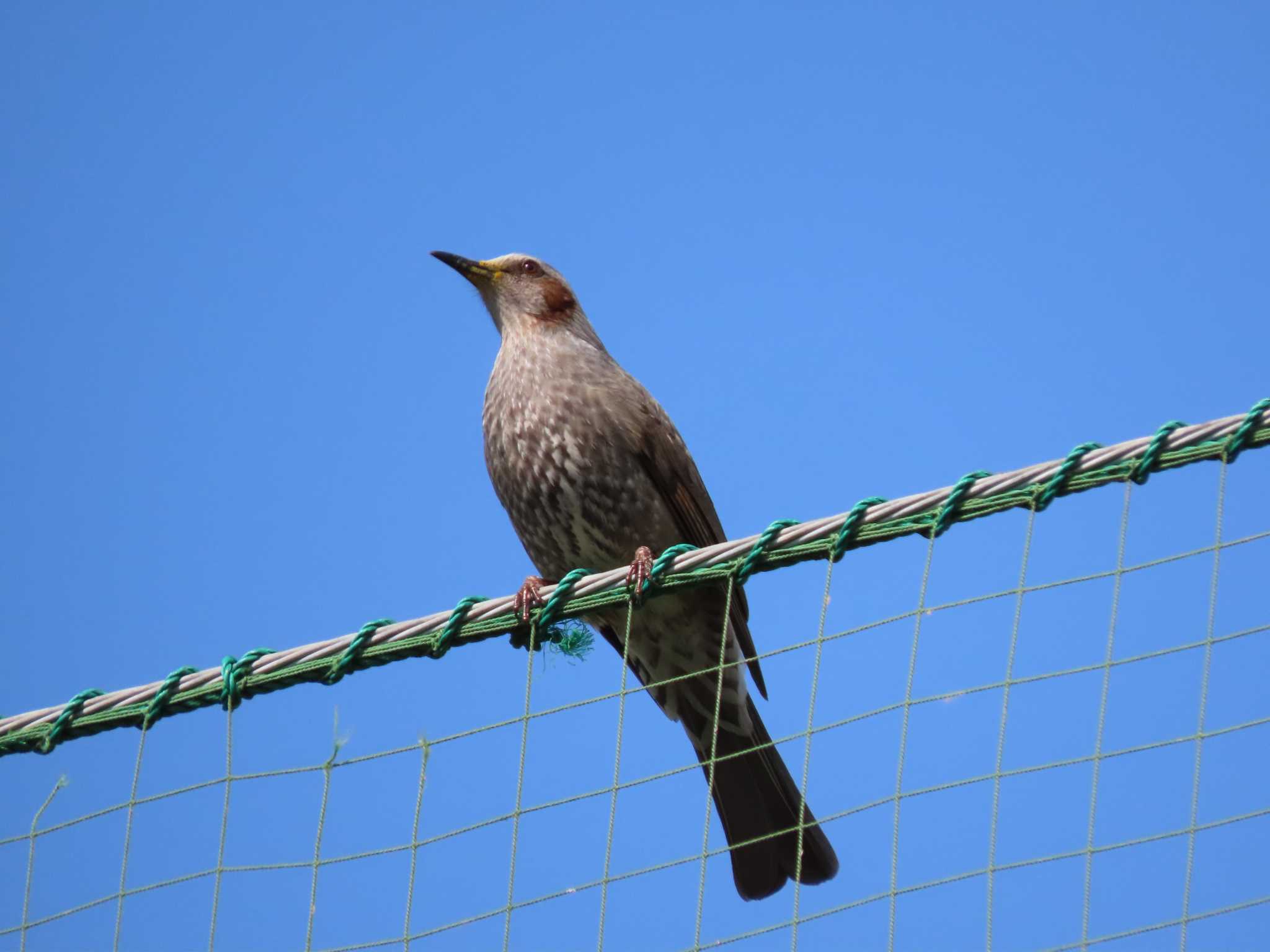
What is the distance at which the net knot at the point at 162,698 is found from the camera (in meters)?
4.48

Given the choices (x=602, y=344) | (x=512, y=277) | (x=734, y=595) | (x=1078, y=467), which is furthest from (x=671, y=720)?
(x=1078, y=467)

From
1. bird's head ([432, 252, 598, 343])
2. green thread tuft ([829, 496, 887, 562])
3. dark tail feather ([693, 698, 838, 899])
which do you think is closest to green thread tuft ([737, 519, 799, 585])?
green thread tuft ([829, 496, 887, 562])

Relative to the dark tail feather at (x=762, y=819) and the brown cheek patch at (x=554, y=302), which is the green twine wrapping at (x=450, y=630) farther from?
the brown cheek patch at (x=554, y=302)

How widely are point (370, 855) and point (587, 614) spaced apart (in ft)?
3.76

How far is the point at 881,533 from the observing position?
13.2ft

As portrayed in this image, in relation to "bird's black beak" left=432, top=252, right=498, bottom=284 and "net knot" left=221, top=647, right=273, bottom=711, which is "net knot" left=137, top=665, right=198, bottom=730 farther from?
"bird's black beak" left=432, top=252, right=498, bottom=284

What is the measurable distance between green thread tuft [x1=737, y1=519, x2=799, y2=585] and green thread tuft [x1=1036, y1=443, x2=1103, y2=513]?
2.35 ft

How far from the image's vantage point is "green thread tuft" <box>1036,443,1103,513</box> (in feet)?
12.3

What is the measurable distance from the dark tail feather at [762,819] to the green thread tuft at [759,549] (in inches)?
48.1

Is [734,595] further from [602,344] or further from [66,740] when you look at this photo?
[66,740]

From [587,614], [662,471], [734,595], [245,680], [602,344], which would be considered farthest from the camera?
[602,344]

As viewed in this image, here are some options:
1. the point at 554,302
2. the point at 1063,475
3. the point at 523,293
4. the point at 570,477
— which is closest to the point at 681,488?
the point at 570,477

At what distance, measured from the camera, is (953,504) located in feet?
12.7

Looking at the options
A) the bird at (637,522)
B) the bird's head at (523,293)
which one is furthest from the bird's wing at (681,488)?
the bird's head at (523,293)
